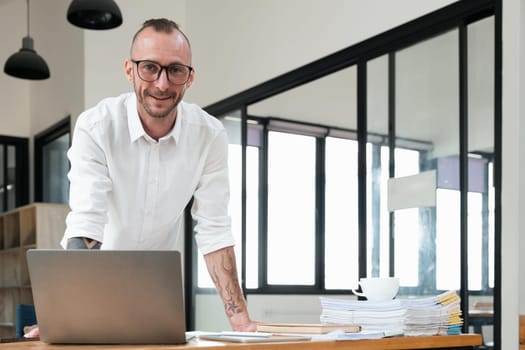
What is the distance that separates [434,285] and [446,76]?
103 cm

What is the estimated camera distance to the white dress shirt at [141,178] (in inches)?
83.8

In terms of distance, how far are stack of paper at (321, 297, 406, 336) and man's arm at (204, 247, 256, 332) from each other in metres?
0.31

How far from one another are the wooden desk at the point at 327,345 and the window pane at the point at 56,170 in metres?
5.27

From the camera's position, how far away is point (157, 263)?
5.23 feet

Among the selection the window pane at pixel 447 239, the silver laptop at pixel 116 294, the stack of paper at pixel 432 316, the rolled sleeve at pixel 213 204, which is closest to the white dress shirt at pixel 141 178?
the rolled sleeve at pixel 213 204

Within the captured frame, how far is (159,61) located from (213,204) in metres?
0.54

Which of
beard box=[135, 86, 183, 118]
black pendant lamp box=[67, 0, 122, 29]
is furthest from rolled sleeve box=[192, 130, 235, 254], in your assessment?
black pendant lamp box=[67, 0, 122, 29]

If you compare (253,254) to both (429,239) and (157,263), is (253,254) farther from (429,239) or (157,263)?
(157,263)

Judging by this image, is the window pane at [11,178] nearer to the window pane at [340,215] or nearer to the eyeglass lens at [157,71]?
the window pane at [340,215]

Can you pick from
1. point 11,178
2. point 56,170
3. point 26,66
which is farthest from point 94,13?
point 11,178

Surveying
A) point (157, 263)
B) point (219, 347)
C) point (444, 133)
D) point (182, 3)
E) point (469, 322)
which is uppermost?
point (182, 3)

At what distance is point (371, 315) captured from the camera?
1.84 meters

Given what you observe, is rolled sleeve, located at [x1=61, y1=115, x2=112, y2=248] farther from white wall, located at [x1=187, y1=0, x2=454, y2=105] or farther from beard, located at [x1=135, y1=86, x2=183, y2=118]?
white wall, located at [x1=187, y1=0, x2=454, y2=105]

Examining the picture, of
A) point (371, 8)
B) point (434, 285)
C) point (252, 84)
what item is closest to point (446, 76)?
point (371, 8)
